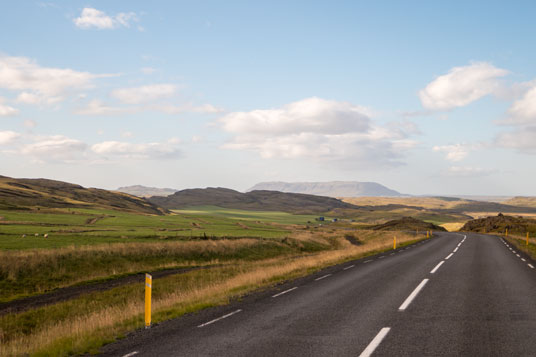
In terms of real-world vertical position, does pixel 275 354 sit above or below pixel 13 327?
above

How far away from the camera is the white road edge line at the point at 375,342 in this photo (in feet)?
24.4

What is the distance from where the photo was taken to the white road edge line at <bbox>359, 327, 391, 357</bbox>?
744 cm

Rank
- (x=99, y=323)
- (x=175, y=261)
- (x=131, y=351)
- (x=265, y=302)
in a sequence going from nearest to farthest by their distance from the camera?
(x=131, y=351) → (x=99, y=323) → (x=265, y=302) → (x=175, y=261)

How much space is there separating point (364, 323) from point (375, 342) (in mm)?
1662

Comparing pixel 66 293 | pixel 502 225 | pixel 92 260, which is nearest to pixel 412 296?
pixel 66 293

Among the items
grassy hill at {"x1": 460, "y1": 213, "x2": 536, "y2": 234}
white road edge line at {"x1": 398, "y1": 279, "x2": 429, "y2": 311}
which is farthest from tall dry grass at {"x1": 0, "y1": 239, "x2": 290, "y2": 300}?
grassy hill at {"x1": 460, "y1": 213, "x2": 536, "y2": 234}

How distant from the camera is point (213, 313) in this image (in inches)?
462

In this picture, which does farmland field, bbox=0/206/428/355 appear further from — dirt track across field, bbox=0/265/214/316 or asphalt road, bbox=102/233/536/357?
asphalt road, bbox=102/233/536/357

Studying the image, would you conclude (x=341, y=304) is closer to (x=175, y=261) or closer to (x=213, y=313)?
(x=213, y=313)

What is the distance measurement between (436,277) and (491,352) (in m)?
10.7

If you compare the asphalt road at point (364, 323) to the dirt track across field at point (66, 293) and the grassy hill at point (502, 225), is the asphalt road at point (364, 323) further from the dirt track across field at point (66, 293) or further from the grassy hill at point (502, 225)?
the grassy hill at point (502, 225)

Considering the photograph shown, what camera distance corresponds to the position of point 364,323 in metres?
9.75

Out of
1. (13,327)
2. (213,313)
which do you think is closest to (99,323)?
(213,313)

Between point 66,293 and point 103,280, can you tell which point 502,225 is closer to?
point 103,280
